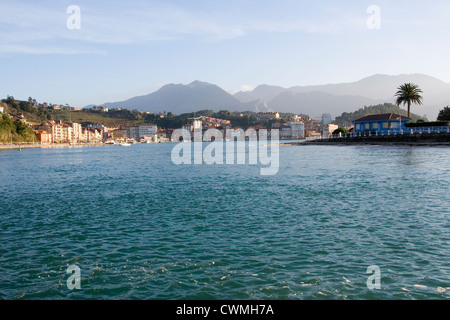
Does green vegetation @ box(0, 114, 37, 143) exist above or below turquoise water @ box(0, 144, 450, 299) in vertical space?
above

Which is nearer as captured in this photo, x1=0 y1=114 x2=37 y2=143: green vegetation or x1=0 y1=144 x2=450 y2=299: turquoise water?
x1=0 y1=144 x2=450 y2=299: turquoise water

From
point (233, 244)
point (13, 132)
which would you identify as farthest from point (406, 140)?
point (13, 132)

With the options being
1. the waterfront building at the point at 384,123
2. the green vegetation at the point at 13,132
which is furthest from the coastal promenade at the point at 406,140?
the green vegetation at the point at 13,132

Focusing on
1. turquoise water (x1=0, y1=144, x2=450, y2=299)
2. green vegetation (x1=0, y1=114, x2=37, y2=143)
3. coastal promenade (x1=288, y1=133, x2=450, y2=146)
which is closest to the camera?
turquoise water (x1=0, y1=144, x2=450, y2=299)

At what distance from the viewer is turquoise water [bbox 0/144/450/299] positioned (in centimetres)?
902

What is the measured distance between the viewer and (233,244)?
12484mm

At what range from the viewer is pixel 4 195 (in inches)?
1017

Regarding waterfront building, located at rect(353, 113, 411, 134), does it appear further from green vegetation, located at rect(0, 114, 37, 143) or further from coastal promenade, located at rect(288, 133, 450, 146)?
green vegetation, located at rect(0, 114, 37, 143)

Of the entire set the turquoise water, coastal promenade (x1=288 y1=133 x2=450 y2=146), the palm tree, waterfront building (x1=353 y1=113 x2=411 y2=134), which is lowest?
the turquoise water

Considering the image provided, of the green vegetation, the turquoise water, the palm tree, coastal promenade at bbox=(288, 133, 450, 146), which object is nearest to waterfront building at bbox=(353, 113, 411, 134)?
coastal promenade at bbox=(288, 133, 450, 146)

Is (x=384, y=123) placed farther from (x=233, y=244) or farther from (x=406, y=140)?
(x=233, y=244)
